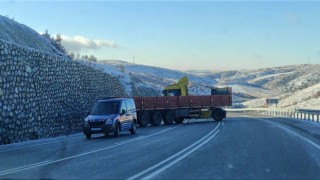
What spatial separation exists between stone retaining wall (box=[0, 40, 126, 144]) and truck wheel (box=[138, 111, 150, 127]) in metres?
3.74

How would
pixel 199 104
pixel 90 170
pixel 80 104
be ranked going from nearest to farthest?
pixel 90 170 < pixel 80 104 < pixel 199 104

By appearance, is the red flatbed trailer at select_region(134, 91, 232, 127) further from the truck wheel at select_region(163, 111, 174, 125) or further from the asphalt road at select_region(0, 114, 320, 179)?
the asphalt road at select_region(0, 114, 320, 179)

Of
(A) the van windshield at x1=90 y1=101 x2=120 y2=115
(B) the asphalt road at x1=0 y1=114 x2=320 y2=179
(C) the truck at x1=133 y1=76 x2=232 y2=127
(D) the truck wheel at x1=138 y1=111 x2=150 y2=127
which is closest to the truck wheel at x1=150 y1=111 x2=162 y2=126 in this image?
(C) the truck at x1=133 y1=76 x2=232 y2=127

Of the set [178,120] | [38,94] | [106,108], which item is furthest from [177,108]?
[38,94]

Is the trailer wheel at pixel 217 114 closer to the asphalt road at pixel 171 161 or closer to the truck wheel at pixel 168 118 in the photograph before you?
the truck wheel at pixel 168 118

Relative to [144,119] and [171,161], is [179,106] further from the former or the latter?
[171,161]

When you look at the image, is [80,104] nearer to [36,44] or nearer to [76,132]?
[76,132]

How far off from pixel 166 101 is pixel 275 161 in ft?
79.7

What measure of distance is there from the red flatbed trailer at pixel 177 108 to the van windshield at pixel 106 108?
29.1 ft

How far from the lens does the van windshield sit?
24.1 m

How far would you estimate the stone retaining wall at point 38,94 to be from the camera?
67.0ft

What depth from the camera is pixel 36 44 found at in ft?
137

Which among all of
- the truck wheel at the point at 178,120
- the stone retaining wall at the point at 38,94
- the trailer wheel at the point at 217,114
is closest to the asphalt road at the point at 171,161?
the stone retaining wall at the point at 38,94

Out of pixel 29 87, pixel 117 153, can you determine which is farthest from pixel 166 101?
pixel 117 153
